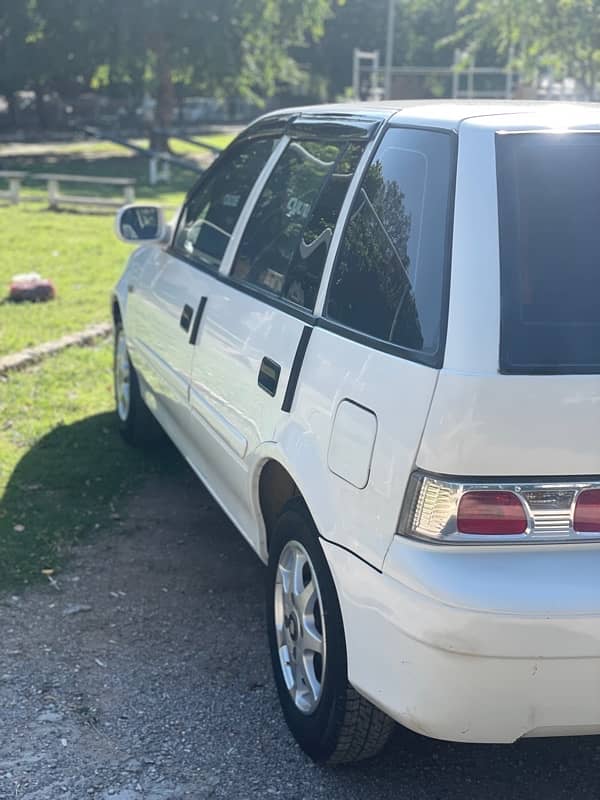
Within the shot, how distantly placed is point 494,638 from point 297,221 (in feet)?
5.89

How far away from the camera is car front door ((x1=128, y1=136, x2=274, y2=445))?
4.60 metres

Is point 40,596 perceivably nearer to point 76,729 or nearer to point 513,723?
point 76,729

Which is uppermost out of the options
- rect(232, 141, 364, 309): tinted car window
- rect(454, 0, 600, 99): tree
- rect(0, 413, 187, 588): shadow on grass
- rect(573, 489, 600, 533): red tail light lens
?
rect(454, 0, 600, 99): tree

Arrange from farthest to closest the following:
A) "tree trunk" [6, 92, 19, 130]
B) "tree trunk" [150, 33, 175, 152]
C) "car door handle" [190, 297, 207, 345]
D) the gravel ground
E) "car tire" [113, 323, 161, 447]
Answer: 1. "tree trunk" [6, 92, 19, 130]
2. "tree trunk" [150, 33, 175, 152]
3. "car tire" [113, 323, 161, 447]
4. "car door handle" [190, 297, 207, 345]
5. the gravel ground

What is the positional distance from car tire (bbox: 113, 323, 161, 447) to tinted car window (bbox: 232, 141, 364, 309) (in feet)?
6.64

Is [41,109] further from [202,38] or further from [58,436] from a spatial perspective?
[58,436]

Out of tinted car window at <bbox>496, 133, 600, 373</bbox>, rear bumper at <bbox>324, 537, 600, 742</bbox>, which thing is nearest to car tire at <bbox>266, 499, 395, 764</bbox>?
rear bumper at <bbox>324, 537, 600, 742</bbox>

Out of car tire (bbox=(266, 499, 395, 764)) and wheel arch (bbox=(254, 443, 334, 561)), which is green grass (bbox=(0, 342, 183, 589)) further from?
car tire (bbox=(266, 499, 395, 764))

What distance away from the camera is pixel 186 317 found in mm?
4695

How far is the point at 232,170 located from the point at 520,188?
231 centimetres

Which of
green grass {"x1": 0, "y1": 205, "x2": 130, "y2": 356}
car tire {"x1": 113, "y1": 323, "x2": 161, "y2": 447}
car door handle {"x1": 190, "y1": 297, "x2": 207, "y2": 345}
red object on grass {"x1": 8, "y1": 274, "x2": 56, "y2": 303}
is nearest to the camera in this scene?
car door handle {"x1": 190, "y1": 297, "x2": 207, "y2": 345}

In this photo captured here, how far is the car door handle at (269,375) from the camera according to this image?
349 cm

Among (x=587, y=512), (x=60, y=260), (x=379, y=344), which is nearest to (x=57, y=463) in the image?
(x=379, y=344)

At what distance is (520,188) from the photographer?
2.79m
